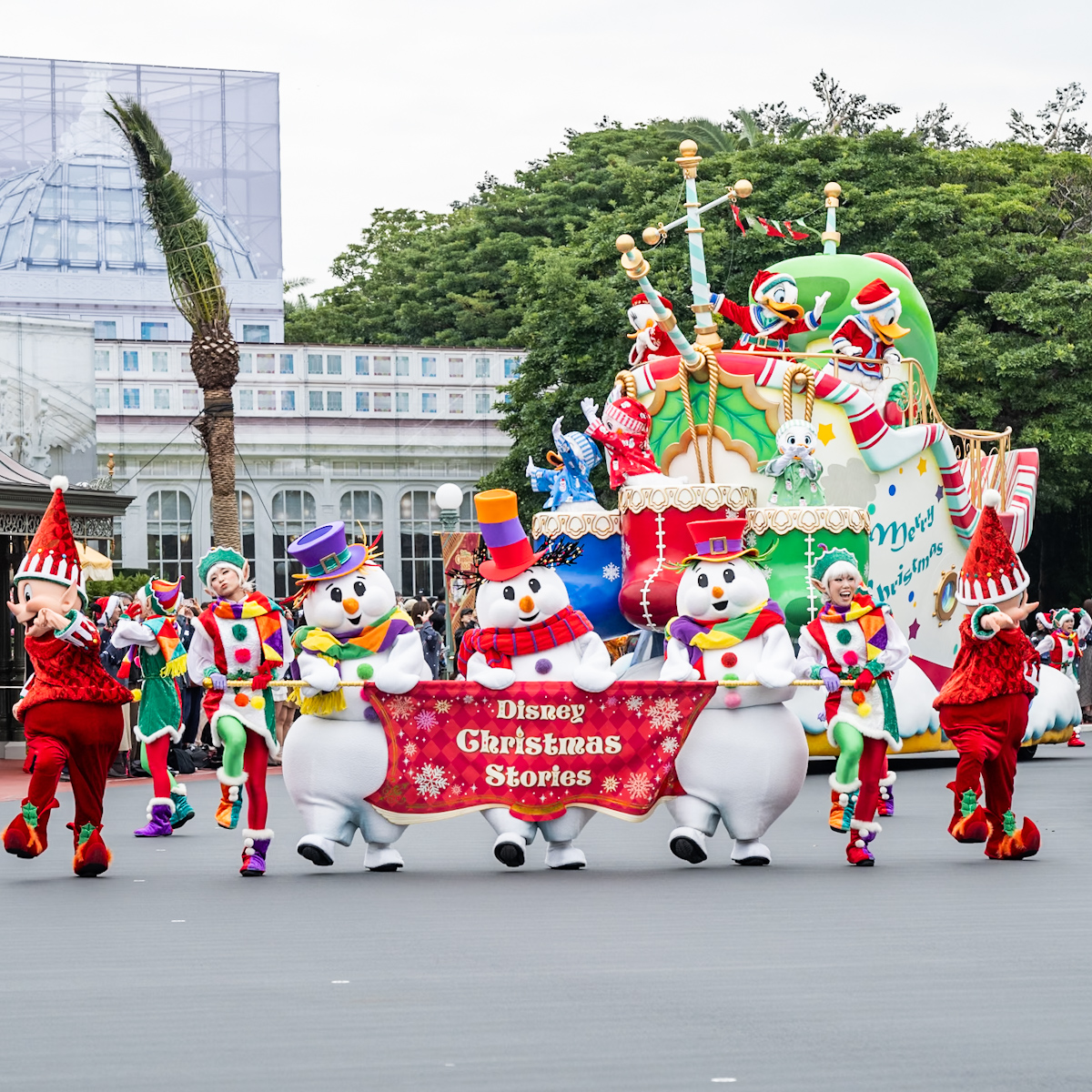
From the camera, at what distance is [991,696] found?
11078 mm

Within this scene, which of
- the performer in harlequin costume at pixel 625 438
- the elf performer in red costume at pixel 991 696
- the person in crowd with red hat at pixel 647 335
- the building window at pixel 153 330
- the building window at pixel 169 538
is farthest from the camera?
the building window at pixel 153 330

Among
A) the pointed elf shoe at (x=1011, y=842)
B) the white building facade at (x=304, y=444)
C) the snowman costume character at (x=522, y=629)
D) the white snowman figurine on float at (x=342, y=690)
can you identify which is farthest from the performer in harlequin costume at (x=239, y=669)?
the white building facade at (x=304, y=444)

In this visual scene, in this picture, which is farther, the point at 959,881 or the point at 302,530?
the point at 302,530

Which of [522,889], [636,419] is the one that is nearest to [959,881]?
[522,889]

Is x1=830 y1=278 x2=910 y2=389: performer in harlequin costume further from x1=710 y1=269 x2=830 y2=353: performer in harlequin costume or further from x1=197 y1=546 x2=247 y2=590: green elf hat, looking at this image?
x1=197 y1=546 x2=247 y2=590: green elf hat

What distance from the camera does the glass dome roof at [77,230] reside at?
43.2 metres

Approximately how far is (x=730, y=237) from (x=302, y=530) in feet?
37.7

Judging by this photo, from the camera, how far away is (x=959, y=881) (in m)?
10.0

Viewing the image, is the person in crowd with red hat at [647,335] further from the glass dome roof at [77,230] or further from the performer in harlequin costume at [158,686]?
the glass dome roof at [77,230]

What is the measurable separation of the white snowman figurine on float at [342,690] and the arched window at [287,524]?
1013 inches

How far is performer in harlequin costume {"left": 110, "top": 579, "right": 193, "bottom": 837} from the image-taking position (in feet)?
44.3

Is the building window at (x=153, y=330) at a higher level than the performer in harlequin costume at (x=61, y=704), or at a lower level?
higher

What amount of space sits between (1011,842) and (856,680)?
123 cm

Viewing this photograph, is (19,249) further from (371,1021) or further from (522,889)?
(371,1021)
